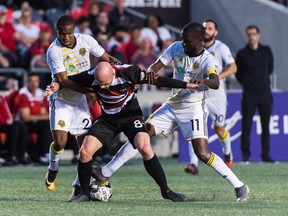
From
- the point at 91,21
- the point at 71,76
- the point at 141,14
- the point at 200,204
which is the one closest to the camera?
the point at 200,204

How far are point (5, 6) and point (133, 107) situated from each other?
12.0 meters

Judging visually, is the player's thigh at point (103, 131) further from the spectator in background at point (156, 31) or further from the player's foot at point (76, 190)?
the spectator in background at point (156, 31)

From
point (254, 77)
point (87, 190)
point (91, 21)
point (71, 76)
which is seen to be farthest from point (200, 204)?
point (91, 21)

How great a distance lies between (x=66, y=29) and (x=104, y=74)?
148 centimetres

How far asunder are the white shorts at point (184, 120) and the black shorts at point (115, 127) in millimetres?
796

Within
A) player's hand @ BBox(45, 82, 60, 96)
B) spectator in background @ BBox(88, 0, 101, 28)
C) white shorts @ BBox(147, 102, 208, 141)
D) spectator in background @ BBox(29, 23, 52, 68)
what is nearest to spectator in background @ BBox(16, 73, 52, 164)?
spectator in background @ BBox(29, 23, 52, 68)

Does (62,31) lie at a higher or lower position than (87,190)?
higher

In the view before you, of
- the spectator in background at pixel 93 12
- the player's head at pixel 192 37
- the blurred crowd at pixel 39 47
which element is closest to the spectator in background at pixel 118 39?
the blurred crowd at pixel 39 47

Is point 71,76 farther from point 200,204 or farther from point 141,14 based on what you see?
point 141,14

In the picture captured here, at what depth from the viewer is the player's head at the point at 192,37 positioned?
1196 cm

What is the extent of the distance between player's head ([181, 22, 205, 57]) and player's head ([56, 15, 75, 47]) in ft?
4.50

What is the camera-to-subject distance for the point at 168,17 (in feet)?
81.6

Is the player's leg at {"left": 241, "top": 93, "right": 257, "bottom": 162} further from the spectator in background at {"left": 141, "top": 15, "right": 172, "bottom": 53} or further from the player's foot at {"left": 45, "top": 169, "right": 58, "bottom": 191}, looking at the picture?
the player's foot at {"left": 45, "top": 169, "right": 58, "bottom": 191}

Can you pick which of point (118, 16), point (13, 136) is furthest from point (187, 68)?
point (118, 16)
